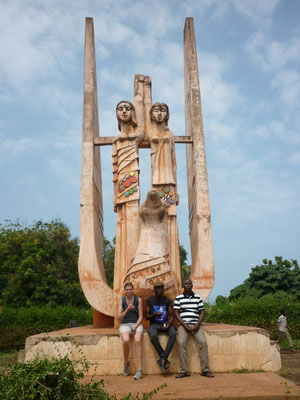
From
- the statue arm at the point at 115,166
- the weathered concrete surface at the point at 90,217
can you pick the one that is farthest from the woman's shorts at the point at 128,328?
the statue arm at the point at 115,166

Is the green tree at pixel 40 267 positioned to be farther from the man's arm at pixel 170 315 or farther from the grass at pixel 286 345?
the man's arm at pixel 170 315

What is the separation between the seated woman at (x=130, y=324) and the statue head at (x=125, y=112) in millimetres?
3802

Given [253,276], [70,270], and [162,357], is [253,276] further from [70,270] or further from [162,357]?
[162,357]

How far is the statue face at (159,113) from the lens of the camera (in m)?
7.82

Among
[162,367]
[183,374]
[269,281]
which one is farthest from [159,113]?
[269,281]

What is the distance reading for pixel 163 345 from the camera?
207 inches

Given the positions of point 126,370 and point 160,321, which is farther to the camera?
point 160,321

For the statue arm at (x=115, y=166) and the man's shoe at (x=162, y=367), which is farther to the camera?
the statue arm at (x=115, y=166)

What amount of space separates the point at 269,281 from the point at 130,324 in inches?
461

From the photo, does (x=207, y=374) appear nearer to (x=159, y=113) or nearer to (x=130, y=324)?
(x=130, y=324)

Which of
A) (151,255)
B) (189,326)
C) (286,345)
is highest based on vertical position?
(151,255)

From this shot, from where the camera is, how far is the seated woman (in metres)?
4.87

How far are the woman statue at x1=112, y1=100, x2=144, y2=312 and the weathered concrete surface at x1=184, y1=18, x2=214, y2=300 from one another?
116 cm

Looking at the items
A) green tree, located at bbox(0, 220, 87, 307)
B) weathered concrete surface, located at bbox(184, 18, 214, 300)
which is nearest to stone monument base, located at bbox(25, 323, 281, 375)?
weathered concrete surface, located at bbox(184, 18, 214, 300)
